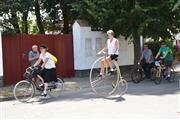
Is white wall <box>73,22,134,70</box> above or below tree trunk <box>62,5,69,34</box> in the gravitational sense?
below

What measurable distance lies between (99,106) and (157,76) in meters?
6.80

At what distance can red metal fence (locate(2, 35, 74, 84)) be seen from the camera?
1962 centimetres

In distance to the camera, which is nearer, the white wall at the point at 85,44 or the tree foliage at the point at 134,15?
the tree foliage at the point at 134,15

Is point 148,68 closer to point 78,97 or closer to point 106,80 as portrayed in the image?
point 106,80

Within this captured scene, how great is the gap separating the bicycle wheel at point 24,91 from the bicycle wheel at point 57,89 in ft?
2.42

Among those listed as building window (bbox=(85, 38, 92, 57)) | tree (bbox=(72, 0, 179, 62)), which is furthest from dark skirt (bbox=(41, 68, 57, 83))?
building window (bbox=(85, 38, 92, 57))

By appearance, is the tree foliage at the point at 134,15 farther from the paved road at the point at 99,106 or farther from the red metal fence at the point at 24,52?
the paved road at the point at 99,106

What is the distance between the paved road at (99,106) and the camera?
36.0 ft

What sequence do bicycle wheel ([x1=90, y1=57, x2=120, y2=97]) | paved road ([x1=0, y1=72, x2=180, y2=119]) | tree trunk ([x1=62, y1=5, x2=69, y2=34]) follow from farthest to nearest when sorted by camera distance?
tree trunk ([x1=62, y1=5, x2=69, y2=34])
bicycle wheel ([x1=90, y1=57, x2=120, y2=97])
paved road ([x1=0, y1=72, x2=180, y2=119])

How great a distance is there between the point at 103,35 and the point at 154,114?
13.5m

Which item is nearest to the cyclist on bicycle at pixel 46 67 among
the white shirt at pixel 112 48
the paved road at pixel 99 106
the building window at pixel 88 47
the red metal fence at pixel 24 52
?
the paved road at pixel 99 106

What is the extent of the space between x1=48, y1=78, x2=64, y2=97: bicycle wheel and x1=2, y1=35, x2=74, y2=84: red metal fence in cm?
491

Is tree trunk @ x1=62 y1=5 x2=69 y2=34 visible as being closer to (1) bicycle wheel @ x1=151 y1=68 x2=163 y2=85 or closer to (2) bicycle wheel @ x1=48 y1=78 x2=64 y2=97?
(1) bicycle wheel @ x1=151 y1=68 x2=163 y2=85

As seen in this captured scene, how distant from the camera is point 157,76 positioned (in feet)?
61.7
